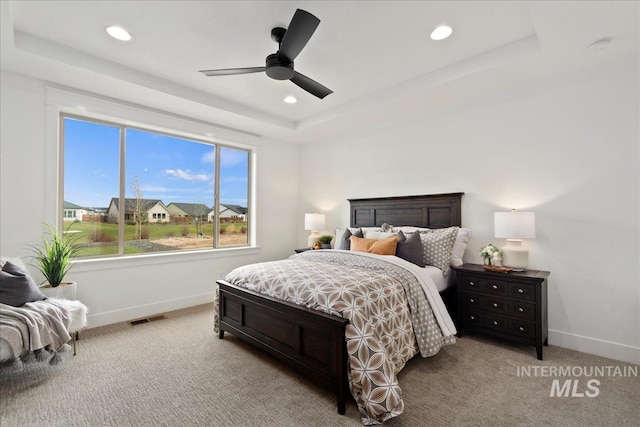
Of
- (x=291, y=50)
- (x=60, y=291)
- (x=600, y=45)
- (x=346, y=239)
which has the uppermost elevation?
(x=600, y=45)

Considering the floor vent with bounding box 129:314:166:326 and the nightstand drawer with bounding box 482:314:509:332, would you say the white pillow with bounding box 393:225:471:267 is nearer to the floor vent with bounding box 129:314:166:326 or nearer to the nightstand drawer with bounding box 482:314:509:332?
the nightstand drawer with bounding box 482:314:509:332

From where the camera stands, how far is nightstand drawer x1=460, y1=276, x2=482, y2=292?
309cm

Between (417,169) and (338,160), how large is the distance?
1.45 metres

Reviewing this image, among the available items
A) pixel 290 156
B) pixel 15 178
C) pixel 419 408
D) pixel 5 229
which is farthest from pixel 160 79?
pixel 419 408

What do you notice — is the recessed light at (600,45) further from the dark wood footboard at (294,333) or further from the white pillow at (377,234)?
the dark wood footboard at (294,333)

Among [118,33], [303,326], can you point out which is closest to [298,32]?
[118,33]

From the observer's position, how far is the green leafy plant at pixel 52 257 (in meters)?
2.94

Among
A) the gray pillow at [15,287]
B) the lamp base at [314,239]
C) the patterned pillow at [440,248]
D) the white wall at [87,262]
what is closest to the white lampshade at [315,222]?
the lamp base at [314,239]

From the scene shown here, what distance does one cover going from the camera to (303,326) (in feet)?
7.63

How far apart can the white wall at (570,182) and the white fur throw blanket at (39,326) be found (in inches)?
159

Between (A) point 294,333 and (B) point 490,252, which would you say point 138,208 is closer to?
(A) point 294,333

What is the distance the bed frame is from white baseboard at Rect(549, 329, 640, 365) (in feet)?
4.80

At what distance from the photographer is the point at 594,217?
286 centimetres

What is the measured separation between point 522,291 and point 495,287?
0.74ft
